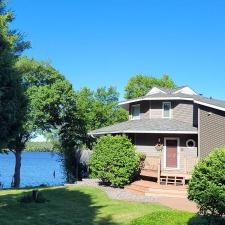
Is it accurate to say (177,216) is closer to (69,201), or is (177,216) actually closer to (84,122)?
(69,201)

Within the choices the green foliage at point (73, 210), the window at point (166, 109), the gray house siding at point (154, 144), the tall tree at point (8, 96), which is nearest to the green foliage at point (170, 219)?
the green foliage at point (73, 210)

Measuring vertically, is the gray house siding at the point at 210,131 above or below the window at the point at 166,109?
below

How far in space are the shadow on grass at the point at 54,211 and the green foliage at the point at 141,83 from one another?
42.9 m

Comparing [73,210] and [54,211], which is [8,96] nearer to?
[54,211]

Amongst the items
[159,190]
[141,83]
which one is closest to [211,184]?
[159,190]

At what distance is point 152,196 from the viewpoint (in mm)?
24203

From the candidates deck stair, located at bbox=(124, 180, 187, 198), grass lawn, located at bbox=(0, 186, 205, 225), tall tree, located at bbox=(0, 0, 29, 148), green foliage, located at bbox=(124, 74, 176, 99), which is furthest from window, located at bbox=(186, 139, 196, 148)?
green foliage, located at bbox=(124, 74, 176, 99)

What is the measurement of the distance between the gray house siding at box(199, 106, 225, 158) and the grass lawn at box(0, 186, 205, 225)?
7917 mm

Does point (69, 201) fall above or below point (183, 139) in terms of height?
below

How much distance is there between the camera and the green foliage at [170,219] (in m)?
14.2

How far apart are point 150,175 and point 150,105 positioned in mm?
7738

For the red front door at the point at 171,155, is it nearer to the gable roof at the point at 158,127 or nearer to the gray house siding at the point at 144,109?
the gable roof at the point at 158,127

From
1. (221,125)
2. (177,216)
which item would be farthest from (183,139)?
(177,216)

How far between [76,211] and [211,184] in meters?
7.16
